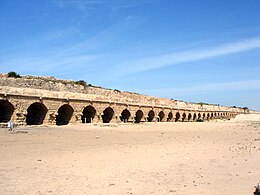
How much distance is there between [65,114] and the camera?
90.0 ft

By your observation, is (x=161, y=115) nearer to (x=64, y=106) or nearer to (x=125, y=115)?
(x=125, y=115)

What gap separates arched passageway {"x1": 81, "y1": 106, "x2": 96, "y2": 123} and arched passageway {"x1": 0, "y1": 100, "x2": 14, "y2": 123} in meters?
8.37

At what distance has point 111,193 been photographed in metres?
5.79

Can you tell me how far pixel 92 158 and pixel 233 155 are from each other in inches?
192

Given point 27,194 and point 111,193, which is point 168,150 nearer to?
point 111,193

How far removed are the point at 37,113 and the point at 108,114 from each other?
869 centimetres

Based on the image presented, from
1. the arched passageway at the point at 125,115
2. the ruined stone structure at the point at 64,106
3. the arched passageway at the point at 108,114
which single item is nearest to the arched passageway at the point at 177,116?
the ruined stone structure at the point at 64,106

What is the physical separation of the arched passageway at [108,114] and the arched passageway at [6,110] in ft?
37.1

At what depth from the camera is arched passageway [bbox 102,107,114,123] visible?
3145cm

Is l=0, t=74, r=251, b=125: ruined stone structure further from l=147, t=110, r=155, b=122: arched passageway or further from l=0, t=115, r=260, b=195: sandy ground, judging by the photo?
l=0, t=115, r=260, b=195: sandy ground

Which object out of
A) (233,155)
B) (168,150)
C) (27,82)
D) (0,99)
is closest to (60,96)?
(0,99)

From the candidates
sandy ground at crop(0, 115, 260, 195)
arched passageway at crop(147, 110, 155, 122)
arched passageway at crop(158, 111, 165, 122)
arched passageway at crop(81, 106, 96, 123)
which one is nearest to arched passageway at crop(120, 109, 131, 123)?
arched passageway at crop(81, 106, 96, 123)

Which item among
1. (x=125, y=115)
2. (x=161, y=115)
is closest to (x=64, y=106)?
(x=125, y=115)

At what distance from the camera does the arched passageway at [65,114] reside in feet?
87.8
